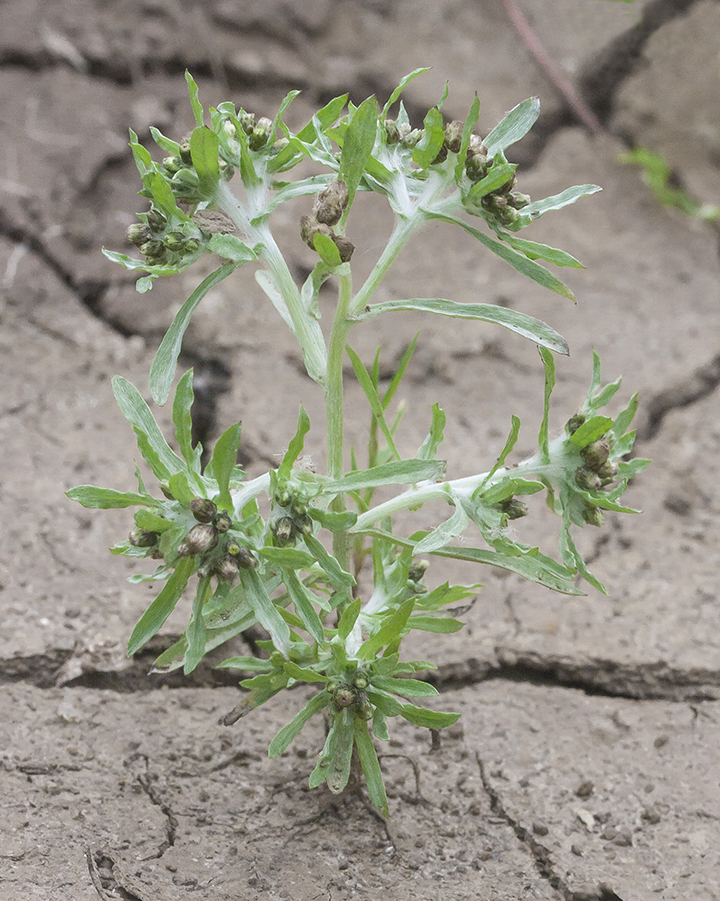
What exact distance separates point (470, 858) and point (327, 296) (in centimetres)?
247

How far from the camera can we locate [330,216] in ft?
5.99

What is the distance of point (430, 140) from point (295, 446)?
65cm

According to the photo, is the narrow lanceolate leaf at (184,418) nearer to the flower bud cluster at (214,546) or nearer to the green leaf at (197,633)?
the flower bud cluster at (214,546)

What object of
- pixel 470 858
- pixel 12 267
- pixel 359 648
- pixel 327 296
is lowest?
pixel 470 858

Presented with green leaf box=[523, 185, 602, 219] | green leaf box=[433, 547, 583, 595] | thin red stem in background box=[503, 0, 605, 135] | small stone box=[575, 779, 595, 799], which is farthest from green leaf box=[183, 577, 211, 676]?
thin red stem in background box=[503, 0, 605, 135]

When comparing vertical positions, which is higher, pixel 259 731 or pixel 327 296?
pixel 327 296

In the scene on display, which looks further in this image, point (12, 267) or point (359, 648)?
point (12, 267)

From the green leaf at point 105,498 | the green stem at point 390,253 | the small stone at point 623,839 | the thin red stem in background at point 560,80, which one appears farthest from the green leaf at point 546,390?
the thin red stem in background at point 560,80

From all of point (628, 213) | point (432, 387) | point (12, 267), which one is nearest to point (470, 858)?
point (432, 387)

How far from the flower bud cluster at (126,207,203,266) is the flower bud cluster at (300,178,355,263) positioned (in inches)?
9.0

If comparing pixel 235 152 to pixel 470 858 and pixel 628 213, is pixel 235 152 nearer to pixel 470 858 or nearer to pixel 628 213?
pixel 470 858

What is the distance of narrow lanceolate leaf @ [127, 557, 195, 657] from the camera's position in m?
1.77

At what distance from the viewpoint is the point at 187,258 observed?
1.89 m

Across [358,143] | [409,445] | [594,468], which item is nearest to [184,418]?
[358,143]
